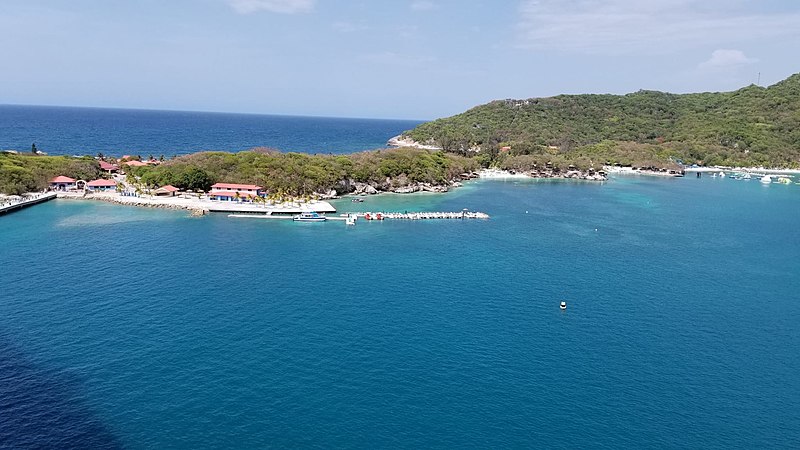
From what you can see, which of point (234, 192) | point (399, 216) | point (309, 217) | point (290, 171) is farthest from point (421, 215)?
point (234, 192)

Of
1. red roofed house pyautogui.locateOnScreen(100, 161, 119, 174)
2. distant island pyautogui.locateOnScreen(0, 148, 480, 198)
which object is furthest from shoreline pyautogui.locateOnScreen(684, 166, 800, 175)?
red roofed house pyautogui.locateOnScreen(100, 161, 119, 174)

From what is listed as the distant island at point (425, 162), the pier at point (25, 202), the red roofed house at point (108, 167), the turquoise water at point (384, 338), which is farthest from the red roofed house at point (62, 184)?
the turquoise water at point (384, 338)

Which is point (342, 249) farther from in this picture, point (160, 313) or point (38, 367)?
point (38, 367)

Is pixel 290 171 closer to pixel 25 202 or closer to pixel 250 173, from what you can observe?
pixel 250 173

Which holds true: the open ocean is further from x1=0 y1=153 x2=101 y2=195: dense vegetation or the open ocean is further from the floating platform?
x1=0 y1=153 x2=101 y2=195: dense vegetation

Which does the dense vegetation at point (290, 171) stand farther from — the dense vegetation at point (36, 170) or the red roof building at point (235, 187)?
the dense vegetation at point (36, 170)

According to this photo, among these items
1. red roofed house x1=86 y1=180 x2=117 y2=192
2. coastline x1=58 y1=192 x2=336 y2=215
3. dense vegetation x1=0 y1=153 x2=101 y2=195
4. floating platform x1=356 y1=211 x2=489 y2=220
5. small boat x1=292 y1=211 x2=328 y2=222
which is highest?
dense vegetation x1=0 y1=153 x2=101 y2=195

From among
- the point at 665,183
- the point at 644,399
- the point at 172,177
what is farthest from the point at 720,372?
the point at 665,183
